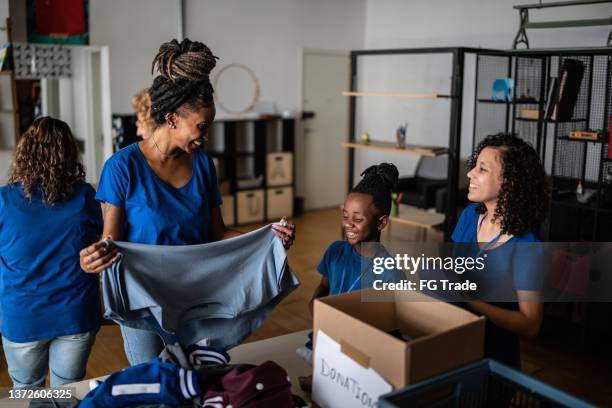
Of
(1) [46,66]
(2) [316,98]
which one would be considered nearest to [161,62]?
(1) [46,66]

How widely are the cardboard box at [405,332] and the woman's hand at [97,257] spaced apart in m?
0.64

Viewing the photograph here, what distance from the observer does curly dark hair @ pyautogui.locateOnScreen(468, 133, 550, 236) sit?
1.75m

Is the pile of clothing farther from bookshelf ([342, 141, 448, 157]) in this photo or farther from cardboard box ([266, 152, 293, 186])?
cardboard box ([266, 152, 293, 186])

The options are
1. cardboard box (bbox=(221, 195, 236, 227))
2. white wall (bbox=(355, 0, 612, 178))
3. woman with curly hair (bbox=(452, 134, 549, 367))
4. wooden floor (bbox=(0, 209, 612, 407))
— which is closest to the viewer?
woman with curly hair (bbox=(452, 134, 549, 367))

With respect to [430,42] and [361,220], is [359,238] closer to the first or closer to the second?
[361,220]

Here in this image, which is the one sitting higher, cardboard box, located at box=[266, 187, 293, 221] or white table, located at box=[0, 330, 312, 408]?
white table, located at box=[0, 330, 312, 408]

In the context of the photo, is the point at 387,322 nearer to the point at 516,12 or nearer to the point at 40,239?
the point at 40,239

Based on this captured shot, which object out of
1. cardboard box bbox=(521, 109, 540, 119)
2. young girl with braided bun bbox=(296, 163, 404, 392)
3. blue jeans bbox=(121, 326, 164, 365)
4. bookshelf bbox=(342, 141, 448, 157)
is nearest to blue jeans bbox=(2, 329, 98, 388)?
blue jeans bbox=(121, 326, 164, 365)

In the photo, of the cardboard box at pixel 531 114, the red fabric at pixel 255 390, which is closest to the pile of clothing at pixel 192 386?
the red fabric at pixel 255 390

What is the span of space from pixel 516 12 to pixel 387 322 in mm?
5558

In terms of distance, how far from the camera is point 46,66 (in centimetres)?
593

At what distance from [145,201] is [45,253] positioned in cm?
43

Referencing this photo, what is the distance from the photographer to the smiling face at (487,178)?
1.82 meters

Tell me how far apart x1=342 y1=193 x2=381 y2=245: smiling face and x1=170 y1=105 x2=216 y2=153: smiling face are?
556 millimetres
